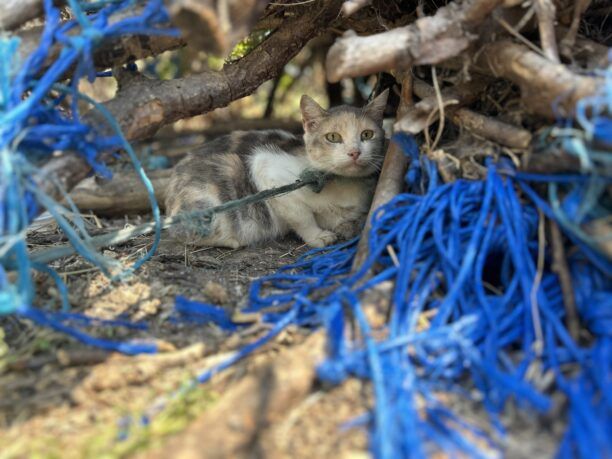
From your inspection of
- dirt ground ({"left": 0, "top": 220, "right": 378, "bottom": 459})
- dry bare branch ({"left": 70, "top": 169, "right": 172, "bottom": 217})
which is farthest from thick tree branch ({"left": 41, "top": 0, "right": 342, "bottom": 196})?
dry bare branch ({"left": 70, "top": 169, "right": 172, "bottom": 217})

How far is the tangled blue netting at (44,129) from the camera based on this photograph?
6.19 ft

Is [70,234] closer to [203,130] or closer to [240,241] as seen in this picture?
[240,241]

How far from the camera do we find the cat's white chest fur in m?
3.29

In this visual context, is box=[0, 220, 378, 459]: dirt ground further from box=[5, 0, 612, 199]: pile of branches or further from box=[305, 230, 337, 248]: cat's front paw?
box=[305, 230, 337, 248]: cat's front paw

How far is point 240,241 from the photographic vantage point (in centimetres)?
331

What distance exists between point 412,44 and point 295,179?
147cm

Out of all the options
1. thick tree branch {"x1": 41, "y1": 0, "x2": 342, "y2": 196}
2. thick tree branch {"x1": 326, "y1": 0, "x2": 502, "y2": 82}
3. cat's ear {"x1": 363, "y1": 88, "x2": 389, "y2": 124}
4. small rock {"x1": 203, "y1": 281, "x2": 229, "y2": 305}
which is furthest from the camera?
cat's ear {"x1": 363, "y1": 88, "x2": 389, "y2": 124}

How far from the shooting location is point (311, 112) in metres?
3.42

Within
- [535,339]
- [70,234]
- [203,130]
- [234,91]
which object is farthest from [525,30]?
[203,130]

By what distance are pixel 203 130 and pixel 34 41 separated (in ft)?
12.4

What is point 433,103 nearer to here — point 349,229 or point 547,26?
point 547,26

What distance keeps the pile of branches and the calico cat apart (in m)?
0.52

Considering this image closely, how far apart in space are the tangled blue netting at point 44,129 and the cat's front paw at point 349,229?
56.9 inches

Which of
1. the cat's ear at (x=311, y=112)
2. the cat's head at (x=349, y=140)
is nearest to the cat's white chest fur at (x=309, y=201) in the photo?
the cat's head at (x=349, y=140)
